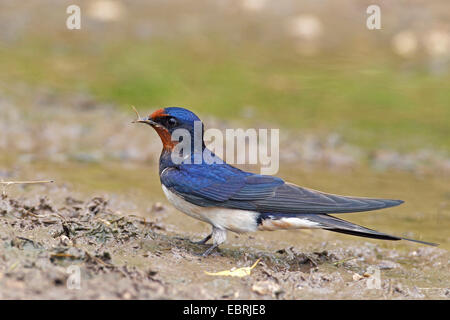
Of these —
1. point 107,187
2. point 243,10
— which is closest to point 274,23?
point 243,10

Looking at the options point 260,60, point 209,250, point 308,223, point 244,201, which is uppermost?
point 260,60

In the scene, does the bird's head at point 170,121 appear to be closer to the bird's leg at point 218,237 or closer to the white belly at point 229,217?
the white belly at point 229,217

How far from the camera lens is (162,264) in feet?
13.2

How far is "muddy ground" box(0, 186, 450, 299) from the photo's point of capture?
3.45m

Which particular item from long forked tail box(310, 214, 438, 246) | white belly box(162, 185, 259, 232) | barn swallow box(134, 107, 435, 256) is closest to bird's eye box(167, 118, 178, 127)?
barn swallow box(134, 107, 435, 256)

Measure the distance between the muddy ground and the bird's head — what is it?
0.64m

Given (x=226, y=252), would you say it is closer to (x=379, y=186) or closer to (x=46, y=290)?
(x=46, y=290)

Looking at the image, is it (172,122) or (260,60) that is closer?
(172,122)

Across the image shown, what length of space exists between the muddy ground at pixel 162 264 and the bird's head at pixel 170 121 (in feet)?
2.09

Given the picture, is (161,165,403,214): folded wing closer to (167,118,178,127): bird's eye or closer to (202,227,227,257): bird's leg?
(202,227,227,257): bird's leg

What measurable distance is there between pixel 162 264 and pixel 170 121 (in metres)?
1.14

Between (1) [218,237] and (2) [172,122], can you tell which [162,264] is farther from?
(2) [172,122]

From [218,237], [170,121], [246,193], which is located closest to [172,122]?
[170,121]

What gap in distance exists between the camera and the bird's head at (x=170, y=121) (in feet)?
15.6
